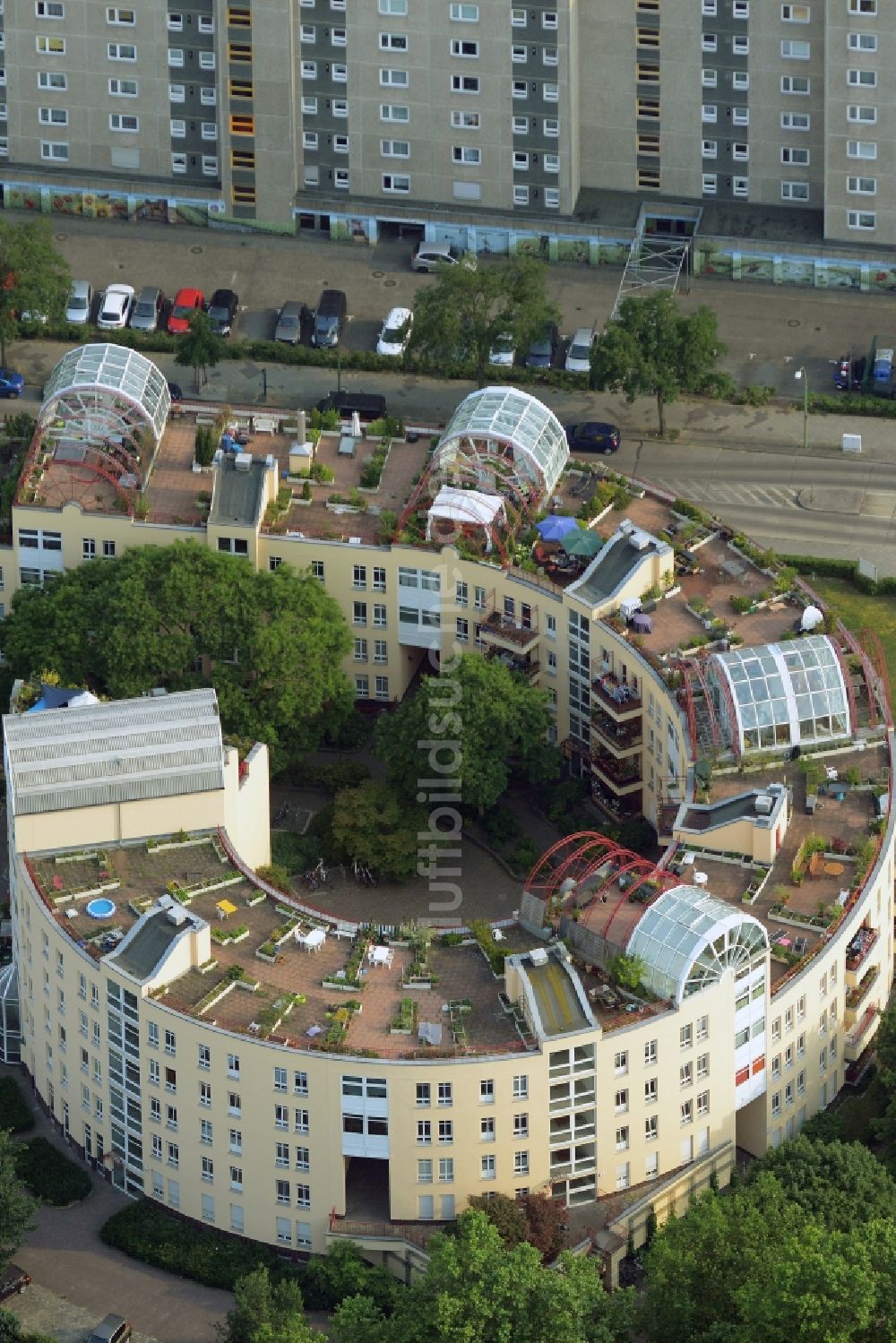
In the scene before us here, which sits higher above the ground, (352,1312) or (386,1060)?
(386,1060)

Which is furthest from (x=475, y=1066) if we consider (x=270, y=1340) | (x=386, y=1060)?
(x=270, y=1340)

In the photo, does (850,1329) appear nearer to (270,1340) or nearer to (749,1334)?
(749,1334)

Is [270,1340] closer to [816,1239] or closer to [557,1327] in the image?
[557,1327]

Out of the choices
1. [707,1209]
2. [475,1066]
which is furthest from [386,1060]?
[707,1209]

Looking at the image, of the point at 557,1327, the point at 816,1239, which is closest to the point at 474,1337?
the point at 557,1327

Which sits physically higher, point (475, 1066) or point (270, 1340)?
point (475, 1066)

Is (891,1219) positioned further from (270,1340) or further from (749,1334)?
(270,1340)

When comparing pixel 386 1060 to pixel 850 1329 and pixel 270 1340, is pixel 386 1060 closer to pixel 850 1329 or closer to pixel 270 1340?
pixel 270 1340
